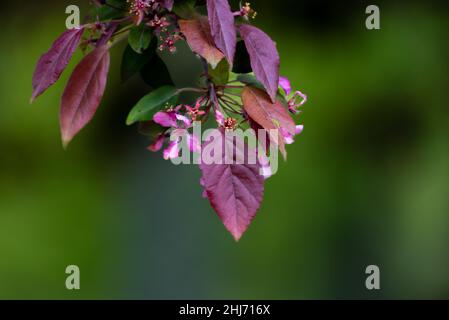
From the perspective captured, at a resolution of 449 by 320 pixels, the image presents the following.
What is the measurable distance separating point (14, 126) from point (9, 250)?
0.36 m

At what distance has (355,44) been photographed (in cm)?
184

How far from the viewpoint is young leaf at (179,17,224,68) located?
69cm

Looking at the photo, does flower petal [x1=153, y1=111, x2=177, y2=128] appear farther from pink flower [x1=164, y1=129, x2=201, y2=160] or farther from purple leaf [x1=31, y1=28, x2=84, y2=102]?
purple leaf [x1=31, y1=28, x2=84, y2=102]

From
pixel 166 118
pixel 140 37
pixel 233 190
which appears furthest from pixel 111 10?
pixel 233 190

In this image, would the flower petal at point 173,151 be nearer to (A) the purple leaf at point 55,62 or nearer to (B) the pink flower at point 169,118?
(B) the pink flower at point 169,118

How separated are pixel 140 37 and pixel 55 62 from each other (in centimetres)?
11

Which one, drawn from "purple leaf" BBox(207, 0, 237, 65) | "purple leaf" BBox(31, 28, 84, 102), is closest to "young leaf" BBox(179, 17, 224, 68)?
"purple leaf" BBox(207, 0, 237, 65)

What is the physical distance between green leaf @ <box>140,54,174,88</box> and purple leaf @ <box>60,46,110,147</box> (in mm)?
124

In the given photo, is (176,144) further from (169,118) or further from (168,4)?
(168,4)

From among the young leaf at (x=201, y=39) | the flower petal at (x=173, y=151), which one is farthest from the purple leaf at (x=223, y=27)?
the flower petal at (x=173, y=151)

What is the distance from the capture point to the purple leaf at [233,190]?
2.22ft

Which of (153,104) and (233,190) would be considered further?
(153,104)

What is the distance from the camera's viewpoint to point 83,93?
0.71m

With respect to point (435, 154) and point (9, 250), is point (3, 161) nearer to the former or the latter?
point (9, 250)
